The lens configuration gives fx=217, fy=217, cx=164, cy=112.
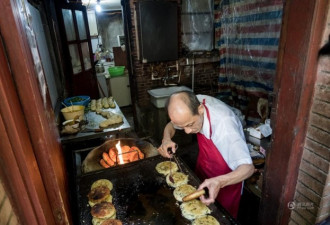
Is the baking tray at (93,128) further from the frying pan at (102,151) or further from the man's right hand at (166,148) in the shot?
the man's right hand at (166,148)

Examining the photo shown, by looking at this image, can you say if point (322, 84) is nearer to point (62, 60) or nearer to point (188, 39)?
point (188, 39)

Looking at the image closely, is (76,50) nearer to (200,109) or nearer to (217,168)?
(200,109)

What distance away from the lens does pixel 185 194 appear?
2.21m

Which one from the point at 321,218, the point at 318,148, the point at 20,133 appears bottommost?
the point at 321,218

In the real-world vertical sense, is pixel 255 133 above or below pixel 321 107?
below

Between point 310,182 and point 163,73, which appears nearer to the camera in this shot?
point 310,182

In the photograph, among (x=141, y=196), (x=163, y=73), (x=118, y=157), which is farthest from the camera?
(x=163, y=73)

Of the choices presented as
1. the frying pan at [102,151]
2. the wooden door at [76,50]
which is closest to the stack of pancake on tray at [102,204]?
the frying pan at [102,151]

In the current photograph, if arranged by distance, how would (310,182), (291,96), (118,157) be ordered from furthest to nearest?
1. (118,157)
2. (310,182)
3. (291,96)

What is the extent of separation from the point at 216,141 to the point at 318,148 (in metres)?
0.95

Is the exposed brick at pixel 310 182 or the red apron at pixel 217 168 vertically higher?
the exposed brick at pixel 310 182

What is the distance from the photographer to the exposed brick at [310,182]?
1.83m

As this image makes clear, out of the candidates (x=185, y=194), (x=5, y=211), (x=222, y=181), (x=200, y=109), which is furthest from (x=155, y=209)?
(x=5, y=211)

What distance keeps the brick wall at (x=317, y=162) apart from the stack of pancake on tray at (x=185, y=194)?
33.8 inches
